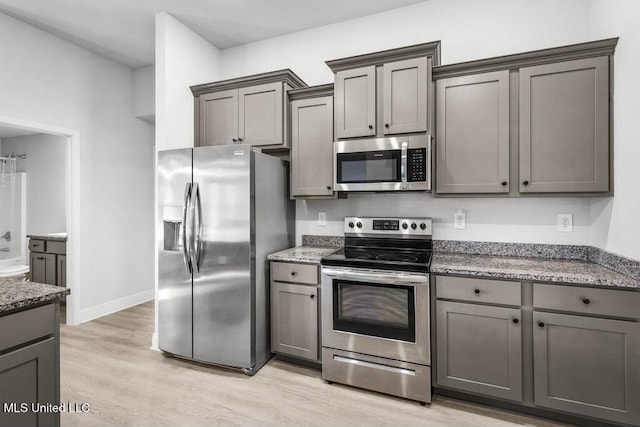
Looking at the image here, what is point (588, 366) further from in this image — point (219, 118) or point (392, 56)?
point (219, 118)

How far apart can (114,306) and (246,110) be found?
9.79 ft

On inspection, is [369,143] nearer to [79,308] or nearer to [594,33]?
[594,33]

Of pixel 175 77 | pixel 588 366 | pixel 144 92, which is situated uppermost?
pixel 144 92

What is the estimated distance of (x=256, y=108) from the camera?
3021 millimetres

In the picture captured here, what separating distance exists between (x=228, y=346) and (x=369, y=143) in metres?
1.95

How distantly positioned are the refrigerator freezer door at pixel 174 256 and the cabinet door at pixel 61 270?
204 centimetres

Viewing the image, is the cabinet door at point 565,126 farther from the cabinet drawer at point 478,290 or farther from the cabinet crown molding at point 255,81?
the cabinet crown molding at point 255,81

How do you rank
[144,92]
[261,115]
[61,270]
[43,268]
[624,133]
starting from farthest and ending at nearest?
[144,92]
[43,268]
[61,270]
[261,115]
[624,133]

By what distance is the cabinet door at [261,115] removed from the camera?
9.64ft

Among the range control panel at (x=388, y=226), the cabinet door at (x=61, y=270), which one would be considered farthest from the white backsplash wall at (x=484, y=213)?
the cabinet door at (x=61, y=270)

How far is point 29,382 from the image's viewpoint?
54.3 inches

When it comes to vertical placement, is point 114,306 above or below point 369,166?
below

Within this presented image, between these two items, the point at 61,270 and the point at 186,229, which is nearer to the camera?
the point at 186,229

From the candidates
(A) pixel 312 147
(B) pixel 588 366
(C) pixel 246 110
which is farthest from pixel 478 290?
(C) pixel 246 110
